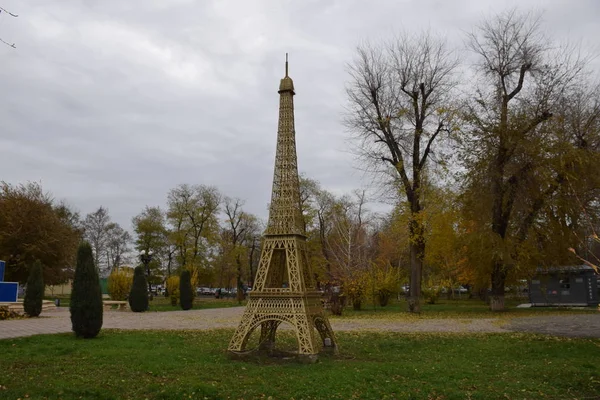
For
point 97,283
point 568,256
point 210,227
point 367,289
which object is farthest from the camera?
point 210,227

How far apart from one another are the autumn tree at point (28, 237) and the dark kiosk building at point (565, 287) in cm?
3060

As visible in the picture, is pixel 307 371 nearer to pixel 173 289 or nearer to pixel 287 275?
pixel 287 275

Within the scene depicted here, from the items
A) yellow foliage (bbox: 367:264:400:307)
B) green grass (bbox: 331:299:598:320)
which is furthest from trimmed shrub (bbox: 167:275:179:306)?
yellow foliage (bbox: 367:264:400:307)

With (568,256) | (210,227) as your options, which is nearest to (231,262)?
(210,227)

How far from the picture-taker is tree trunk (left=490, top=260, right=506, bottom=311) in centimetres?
2467

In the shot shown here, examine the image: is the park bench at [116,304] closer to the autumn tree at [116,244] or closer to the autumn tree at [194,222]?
the autumn tree at [194,222]

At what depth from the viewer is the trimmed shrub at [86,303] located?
43.0 feet

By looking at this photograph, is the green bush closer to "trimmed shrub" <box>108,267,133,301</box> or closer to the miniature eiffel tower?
"trimmed shrub" <box>108,267,133,301</box>

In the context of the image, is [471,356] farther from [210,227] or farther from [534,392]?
[210,227]

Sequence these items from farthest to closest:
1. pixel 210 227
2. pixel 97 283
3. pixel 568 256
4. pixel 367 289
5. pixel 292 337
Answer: pixel 210 227, pixel 367 289, pixel 568 256, pixel 292 337, pixel 97 283

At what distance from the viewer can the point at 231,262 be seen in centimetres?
4806

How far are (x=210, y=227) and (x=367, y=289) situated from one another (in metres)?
22.1

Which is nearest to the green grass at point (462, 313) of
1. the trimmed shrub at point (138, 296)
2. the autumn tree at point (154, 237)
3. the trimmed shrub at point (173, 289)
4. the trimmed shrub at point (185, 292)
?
the trimmed shrub at point (185, 292)

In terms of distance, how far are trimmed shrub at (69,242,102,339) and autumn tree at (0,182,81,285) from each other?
19989 mm
